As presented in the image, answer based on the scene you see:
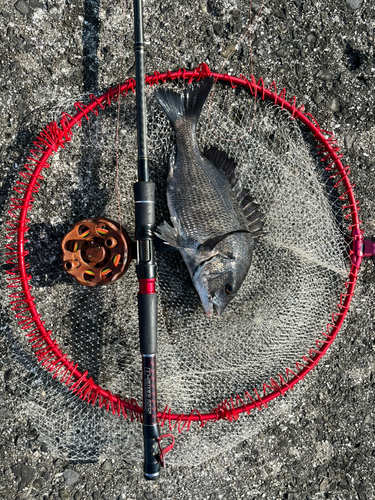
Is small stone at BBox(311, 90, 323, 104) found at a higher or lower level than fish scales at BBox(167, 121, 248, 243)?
higher

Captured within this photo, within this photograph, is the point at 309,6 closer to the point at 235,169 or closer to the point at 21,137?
the point at 235,169

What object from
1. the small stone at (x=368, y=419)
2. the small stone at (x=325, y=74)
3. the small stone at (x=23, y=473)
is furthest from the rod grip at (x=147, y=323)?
the small stone at (x=325, y=74)

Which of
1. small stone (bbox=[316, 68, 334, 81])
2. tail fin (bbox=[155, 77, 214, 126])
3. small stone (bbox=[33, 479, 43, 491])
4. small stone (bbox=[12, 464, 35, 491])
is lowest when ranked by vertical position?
small stone (bbox=[33, 479, 43, 491])

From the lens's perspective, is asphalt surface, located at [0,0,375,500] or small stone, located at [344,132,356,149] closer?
asphalt surface, located at [0,0,375,500]

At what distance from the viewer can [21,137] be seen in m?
2.26

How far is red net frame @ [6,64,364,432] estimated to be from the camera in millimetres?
2033

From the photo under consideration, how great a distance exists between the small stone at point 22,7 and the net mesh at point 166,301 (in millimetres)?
574

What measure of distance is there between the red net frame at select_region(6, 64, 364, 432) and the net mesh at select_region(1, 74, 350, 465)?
2.4 inches

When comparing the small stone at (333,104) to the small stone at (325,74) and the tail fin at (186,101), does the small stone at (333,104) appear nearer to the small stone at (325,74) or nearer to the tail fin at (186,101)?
the small stone at (325,74)

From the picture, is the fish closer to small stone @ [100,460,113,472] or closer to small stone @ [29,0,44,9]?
small stone @ [29,0,44,9]

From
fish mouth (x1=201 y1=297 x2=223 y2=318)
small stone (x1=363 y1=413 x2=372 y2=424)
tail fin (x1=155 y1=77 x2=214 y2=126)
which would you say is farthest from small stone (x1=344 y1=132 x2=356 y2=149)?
small stone (x1=363 y1=413 x2=372 y2=424)

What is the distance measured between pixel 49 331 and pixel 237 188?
1.19 m

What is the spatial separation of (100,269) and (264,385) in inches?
40.3

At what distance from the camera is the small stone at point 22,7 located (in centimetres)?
225
